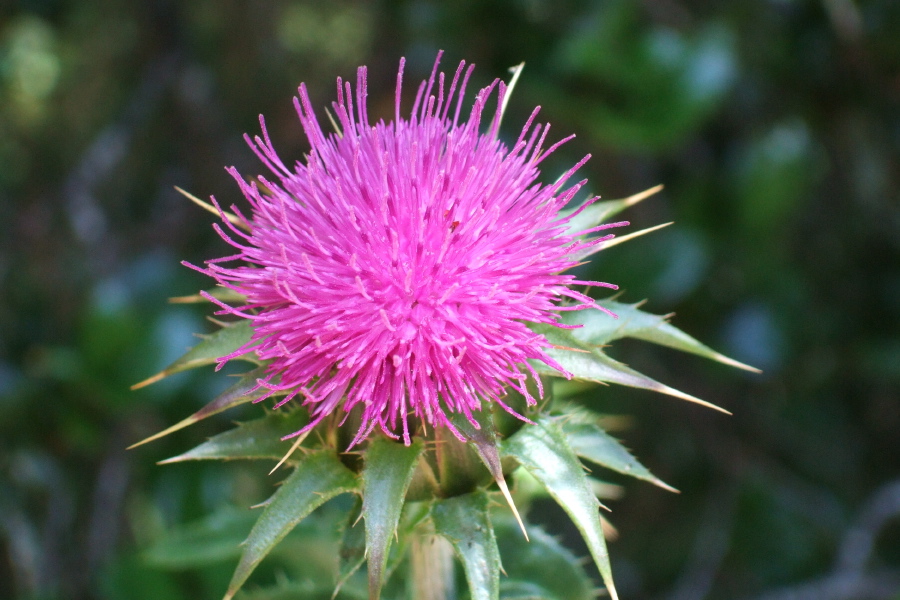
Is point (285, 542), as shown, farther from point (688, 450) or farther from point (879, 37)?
point (879, 37)

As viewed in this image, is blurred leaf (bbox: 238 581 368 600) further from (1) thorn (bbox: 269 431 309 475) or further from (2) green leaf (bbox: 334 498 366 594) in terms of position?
(1) thorn (bbox: 269 431 309 475)

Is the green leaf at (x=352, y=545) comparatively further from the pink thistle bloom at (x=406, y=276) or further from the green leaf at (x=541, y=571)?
the green leaf at (x=541, y=571)

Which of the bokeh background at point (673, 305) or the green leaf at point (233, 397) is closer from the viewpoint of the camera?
the green leaf at point (233, 397)

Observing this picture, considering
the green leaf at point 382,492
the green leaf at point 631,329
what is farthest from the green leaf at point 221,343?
the green leaf at point 631,329

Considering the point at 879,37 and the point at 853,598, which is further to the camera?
the point at 879,37

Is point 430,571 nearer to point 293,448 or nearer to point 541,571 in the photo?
point 541,571

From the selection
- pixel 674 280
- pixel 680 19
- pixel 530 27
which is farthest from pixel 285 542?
pixel 680 19

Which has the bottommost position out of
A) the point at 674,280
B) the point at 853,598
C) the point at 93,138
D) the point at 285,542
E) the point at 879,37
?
the point at 853,598
